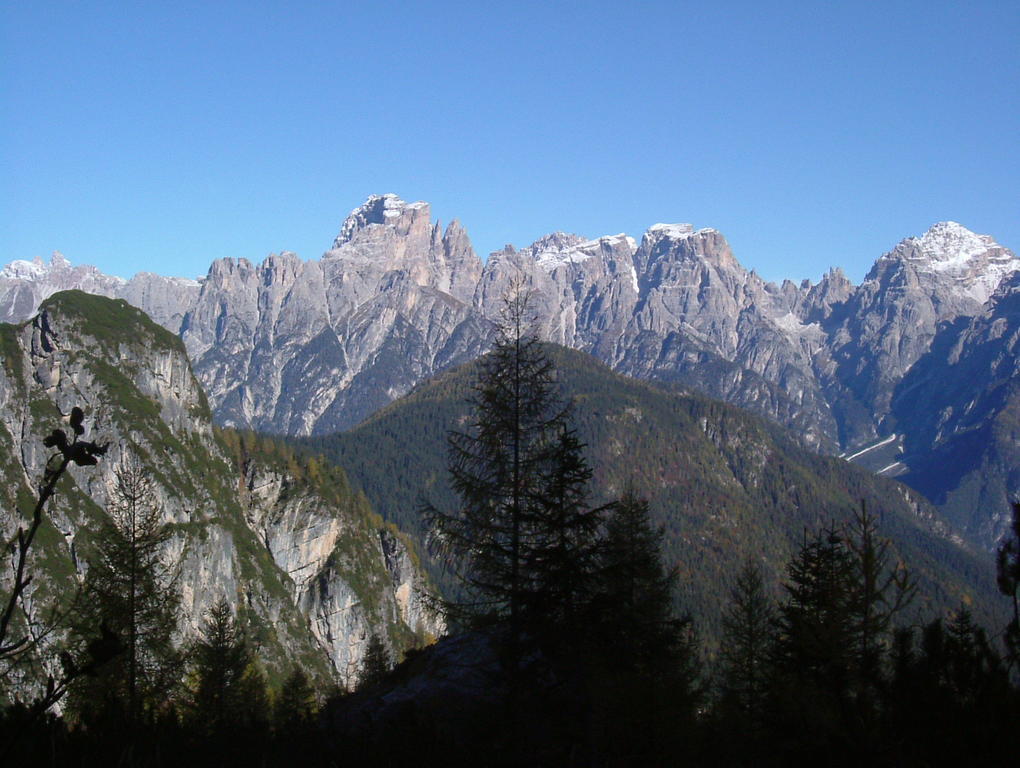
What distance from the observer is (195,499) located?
119 m

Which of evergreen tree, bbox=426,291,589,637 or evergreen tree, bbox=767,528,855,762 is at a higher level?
evergreen tree, bbox=426,291,589,637

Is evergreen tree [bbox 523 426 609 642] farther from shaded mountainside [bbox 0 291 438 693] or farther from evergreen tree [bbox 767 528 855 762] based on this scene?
shaded mountainside [bbox 0 291 438 693]

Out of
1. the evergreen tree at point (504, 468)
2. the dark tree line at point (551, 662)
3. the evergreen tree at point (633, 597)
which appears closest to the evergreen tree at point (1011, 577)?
the dark tree line at point (551, 662)

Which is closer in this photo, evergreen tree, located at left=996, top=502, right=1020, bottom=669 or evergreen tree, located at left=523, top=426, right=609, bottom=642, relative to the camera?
evergreen tree, located at left=996, top=502, right=1020, bottom=669

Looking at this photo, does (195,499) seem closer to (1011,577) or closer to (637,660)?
(637,660)

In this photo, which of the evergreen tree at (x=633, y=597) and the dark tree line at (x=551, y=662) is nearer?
the dark tree line at (x=551, y=662)

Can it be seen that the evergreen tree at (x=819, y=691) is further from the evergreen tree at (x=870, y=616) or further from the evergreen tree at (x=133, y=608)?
the evergreen tree at (x=133, y=608)

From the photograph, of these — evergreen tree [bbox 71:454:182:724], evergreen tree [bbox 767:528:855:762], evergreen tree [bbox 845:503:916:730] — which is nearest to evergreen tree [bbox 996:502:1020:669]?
evergreen tree [bbox 845:503:916:730]

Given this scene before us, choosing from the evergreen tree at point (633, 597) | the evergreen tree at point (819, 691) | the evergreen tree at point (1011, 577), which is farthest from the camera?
the evergreen tree at point (633, 597)

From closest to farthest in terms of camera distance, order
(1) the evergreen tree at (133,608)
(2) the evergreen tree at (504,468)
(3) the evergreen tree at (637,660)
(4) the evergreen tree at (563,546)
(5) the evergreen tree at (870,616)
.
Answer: (5) the evergreen tree at (870,616) < (3) the evergreen tree at (637,660) < (4) the evergreen tree at (563,546) < (2) the evergreen tree at (504,468) < (1) the evergreen tree at (133,608)

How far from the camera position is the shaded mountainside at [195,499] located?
103m

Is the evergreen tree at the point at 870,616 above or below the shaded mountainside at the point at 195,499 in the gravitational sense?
below

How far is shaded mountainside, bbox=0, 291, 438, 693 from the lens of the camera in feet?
337

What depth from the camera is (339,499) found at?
510 feet
